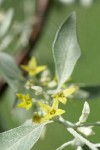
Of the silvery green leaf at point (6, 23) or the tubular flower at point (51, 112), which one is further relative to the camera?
the silvery green leaf at point (6, 23)

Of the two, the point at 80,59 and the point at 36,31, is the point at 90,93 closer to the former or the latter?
the point at 36,31

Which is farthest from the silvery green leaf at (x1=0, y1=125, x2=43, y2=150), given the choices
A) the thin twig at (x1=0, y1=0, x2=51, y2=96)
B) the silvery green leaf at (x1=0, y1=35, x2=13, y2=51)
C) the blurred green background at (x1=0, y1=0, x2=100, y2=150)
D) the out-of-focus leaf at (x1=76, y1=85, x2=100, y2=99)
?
the blurred green background at (x1=0, y1=0, x2=100, y2=150)

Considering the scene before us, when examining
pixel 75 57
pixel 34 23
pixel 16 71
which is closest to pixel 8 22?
pixel 34 23

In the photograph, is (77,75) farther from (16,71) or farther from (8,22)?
(16,71)

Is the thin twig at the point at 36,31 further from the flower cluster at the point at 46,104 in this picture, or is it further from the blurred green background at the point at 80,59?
the flower cluster at the point at 46,104

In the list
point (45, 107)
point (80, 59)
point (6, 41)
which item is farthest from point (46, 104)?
point (80, 59)

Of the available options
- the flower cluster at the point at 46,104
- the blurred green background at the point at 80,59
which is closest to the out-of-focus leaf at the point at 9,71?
the flower cluster at the point at 46,104
